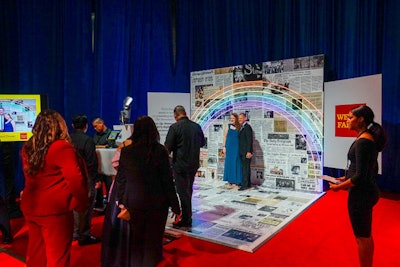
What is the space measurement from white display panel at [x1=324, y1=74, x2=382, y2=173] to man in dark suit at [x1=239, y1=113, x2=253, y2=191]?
1.25 metres

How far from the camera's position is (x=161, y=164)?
6.64ft

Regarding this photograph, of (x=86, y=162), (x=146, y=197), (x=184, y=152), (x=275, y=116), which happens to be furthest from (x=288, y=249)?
(x=275, y=116)

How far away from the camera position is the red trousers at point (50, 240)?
5.96ft

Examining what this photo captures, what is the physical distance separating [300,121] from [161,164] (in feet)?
13.4

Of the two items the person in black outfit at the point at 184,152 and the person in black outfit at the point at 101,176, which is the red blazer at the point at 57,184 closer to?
the person in black outfit at the point at 184,152

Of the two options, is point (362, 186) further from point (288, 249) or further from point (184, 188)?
point (184, 188)

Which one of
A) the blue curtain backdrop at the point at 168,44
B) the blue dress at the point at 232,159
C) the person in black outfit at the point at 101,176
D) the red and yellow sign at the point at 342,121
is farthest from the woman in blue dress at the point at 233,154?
the person in black outfit at the point at 101,176

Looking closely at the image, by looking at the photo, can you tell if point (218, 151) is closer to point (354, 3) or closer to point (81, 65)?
point (81, 65)

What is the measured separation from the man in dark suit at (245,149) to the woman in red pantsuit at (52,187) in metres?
4.16

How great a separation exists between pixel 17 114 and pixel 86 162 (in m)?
1.40

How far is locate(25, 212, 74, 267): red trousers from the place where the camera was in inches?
71.5

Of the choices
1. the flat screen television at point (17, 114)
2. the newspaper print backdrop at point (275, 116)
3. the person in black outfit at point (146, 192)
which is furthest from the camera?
the newspaper print backdrop at point (275, 116)

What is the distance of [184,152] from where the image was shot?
3598 millimetres

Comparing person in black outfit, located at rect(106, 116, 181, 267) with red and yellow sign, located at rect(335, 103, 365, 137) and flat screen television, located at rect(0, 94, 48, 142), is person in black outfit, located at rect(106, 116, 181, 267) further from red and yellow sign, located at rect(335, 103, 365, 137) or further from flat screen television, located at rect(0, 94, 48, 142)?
red and yellow sign, located at rect(335, 103, 365, 137)
